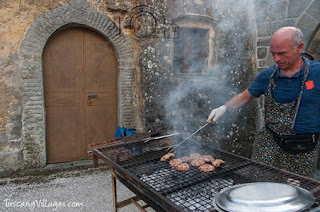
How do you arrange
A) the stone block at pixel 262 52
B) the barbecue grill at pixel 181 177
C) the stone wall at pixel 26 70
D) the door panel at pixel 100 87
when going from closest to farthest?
1. the barbecue grill at pixel 181 177
2. the stone wall at pixel 26 70
3. the door panel at pixel 100 87
4. the stone block at pixel 262 52

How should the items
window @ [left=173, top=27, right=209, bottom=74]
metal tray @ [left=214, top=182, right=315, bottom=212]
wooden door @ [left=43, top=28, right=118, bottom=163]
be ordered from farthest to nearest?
1. window @ [left=173, top=27, right=209, bottom=74]
2. wooden door @ [left=43, top=28, right=118, bottom=163]
3. metal tray @ [left=214, top=182, right=315, bottom=212]

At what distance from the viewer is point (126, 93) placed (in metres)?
5.50

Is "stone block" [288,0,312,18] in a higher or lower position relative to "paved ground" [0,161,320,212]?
higher

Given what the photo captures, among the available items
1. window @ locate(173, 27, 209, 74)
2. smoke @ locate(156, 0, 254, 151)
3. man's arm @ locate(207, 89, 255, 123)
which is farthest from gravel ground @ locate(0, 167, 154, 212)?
window @ locate(173, 27, 209, 74)

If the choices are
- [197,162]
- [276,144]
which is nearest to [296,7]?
[276,144]

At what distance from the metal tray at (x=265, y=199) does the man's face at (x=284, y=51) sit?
1.44m

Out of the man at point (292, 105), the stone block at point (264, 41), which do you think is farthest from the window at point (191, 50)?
the man at point (292, 105)

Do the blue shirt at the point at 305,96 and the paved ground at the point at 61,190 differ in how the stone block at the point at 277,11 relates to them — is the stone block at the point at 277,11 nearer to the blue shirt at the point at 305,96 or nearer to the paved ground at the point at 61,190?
the blue shirt at the point at 305,96

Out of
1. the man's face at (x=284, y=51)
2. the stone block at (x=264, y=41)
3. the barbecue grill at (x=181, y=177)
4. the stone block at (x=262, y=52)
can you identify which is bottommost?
the barbecue grill at (x=181, y=177)

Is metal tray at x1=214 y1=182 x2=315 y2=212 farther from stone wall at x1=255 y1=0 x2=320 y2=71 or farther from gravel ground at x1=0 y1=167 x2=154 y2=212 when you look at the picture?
stone wall at x1=255 y1=0 x2=320 y2=71

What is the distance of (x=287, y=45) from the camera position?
2.53 meters

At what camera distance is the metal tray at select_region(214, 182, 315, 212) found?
1418 millimetres

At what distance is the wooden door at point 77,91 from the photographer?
5094 millimetres

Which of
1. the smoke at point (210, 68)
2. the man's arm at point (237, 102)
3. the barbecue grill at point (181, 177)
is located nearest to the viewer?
the barbecue grill at point (181, 177)
